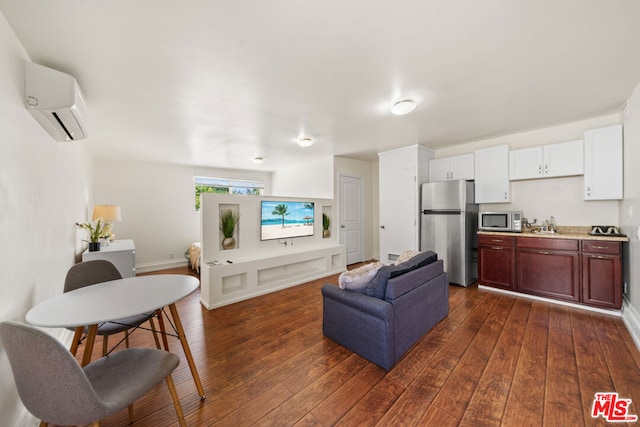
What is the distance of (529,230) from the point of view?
12.3 ft

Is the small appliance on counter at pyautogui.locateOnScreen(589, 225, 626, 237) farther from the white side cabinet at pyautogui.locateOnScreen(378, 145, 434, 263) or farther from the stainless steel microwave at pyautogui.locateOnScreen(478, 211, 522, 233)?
the white side cabinet at pyautogui.locateOnScreen(378, 145, 434, 263)

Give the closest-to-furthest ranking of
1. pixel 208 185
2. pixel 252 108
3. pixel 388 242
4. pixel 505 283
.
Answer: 1. pixel 252 108
2. pixel 505 283
3. pixel 388 242
4. pixel 208 185

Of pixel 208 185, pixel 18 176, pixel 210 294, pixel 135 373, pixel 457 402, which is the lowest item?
pixel 457 402

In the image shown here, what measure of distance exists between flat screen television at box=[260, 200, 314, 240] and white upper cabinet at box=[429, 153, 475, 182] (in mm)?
2465

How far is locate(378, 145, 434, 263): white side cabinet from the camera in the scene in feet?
14.9

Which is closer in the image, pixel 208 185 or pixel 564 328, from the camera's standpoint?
pixel 564 328

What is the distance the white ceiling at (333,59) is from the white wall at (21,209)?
16.0 inches

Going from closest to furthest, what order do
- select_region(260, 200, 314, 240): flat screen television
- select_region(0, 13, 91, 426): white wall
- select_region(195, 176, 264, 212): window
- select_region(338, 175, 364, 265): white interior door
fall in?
1. select_region(0, 13, 91, 426): white wall
2. select_region(260, 200, 314, 240): flat screen television
3. select_region(338, 175, 364, 265): white interior door
4. select_region(195, 176, 264, 212): window

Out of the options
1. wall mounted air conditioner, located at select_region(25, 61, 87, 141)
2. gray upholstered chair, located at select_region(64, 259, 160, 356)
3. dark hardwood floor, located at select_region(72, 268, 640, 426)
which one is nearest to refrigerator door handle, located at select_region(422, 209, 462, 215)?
dark hardwood floor, located at select_region(72, 268, 640, 426)

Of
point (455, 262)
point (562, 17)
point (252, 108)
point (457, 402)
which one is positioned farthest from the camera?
point (455, 262)

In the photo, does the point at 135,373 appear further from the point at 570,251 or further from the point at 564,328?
the point at 570,251

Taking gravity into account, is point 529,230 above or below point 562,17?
below

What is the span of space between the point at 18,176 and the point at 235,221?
7.68ft

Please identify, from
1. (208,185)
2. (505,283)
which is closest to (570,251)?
(505,283)
